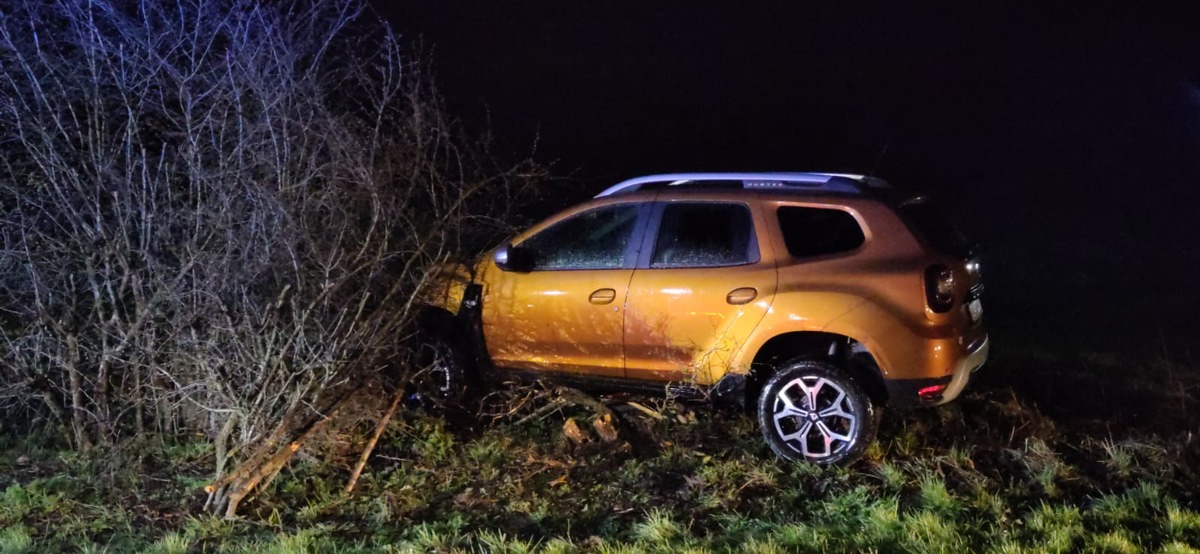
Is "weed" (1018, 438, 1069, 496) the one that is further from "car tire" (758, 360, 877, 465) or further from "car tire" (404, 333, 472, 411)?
"car tire" (404, 333, 472, 411)

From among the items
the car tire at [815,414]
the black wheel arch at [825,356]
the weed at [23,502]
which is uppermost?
the black wheel arch at [825,356]

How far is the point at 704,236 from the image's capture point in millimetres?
5457

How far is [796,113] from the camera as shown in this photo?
1956cm

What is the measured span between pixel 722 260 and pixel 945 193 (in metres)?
13.7

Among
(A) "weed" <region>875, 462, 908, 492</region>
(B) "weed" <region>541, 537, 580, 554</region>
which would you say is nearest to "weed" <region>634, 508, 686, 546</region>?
(B) "weed" <region>541, 537, 580, 554</region>

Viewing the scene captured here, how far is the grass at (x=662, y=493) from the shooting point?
4.21m

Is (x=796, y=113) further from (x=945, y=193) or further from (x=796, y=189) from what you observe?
(x=796, y=189)

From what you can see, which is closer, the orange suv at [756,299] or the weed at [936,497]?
the weed at [936,497]

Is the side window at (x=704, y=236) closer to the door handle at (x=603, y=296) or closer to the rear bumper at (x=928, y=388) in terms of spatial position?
the door handle at (x=603, y=296)

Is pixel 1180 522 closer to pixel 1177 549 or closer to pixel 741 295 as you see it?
pixel 1177 549

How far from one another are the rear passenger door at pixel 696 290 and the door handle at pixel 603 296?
12 cm

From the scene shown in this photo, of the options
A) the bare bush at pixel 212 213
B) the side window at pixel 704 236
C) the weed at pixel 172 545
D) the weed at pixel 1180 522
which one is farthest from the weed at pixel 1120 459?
the weed at pixel 172 545

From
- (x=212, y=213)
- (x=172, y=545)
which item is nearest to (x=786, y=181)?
(x=212, y=213)

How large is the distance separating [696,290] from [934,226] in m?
1.36
